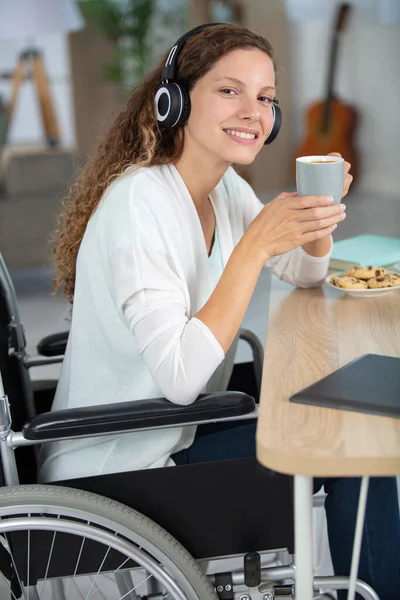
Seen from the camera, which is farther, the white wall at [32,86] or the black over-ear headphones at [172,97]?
the white wall at [32,86]

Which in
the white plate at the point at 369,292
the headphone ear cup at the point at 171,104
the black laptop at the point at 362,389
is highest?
the headphone ear cup at the point at 171,104

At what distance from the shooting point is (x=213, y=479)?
1.19 meters

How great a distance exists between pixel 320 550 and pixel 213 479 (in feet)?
2.34

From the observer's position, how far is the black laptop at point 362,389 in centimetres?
96

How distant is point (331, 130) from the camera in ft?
18.9

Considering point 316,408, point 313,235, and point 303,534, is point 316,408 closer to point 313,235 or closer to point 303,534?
point 303,534

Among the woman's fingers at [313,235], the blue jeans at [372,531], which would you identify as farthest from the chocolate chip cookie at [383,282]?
the blue jeans at [372,531]

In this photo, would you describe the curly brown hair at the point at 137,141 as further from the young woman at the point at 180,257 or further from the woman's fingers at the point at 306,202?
the woman's fingers at the point at 306,202

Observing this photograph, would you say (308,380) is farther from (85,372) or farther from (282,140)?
(282,140)

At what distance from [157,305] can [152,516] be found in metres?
0.28

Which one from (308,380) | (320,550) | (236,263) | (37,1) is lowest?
(320,550)

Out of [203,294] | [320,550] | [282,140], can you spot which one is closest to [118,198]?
[203,294]

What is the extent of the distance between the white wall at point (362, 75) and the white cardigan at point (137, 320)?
15.0ft

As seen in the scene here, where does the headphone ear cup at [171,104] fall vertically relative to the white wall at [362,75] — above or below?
above
